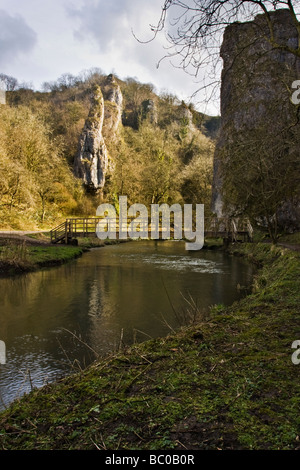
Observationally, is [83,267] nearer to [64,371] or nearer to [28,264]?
[28,264]

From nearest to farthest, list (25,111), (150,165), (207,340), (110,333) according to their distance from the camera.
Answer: (207,340), (110,333), (25,111), (150,165)

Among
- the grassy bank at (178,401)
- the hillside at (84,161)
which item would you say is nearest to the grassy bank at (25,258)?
the hillside at (84,161)

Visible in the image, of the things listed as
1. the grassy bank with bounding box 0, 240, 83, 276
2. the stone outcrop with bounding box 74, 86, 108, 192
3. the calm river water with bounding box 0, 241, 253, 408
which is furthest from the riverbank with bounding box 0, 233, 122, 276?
the stone outcrop with bounding box 74, 86, 108, 192

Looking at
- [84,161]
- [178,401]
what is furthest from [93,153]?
[178,401]

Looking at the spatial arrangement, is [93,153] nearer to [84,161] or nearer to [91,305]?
[84,161]

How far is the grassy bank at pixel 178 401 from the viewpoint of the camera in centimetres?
279

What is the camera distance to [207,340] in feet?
16.6

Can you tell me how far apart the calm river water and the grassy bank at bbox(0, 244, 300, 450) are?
53cm

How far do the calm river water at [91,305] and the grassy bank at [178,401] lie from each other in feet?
1.74

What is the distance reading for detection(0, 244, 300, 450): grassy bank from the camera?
9.14ft

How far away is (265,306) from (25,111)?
37730 mm

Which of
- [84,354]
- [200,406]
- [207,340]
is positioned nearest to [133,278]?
[84,354]

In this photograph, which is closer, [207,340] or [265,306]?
[207,340]
